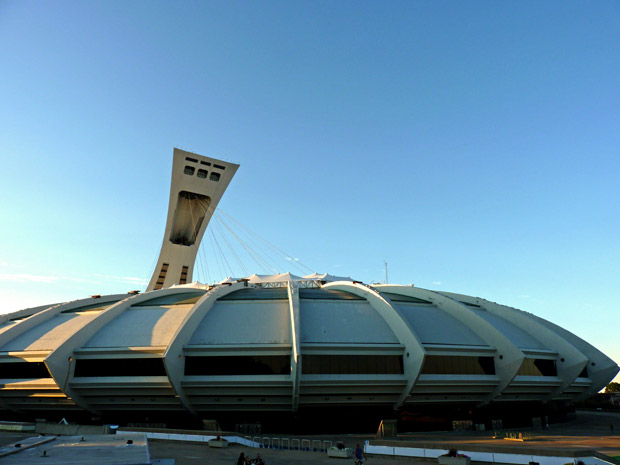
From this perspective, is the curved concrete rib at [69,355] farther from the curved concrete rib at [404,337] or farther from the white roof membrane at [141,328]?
the curved concrete rib at [404,337]

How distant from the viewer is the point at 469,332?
111 feet

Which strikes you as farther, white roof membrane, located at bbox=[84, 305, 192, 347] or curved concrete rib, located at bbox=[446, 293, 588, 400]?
curved concrete rib, located at bbox=[446, 293, 588, 400]

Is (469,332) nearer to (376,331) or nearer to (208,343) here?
(376,331)

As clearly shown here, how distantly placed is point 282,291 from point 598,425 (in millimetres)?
28317

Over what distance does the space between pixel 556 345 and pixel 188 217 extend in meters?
43.8

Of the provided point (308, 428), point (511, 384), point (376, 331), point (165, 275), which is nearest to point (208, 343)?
point (308, 428)

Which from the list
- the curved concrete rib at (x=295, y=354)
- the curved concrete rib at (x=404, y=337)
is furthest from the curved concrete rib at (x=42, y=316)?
the curved concrete rib at (x=404, y=337)

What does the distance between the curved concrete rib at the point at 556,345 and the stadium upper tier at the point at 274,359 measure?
9 centimetres

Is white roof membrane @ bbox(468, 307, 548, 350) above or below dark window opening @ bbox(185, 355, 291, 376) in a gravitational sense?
above

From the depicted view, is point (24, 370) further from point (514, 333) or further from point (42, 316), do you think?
point (514, 333)

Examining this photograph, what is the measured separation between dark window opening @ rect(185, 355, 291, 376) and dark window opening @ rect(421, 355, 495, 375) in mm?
9608

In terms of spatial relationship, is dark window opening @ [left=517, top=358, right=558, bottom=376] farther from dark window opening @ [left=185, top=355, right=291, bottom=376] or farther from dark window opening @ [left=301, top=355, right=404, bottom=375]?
dark window opening @ [left=185, top=355, right=291, bottom=376]

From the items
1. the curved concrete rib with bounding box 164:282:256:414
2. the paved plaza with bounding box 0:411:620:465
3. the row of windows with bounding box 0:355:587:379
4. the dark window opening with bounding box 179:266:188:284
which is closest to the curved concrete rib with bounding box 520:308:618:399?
the paved plaza with bounding box 0:411:620:465

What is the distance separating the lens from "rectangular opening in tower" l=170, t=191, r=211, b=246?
56.3 metres
